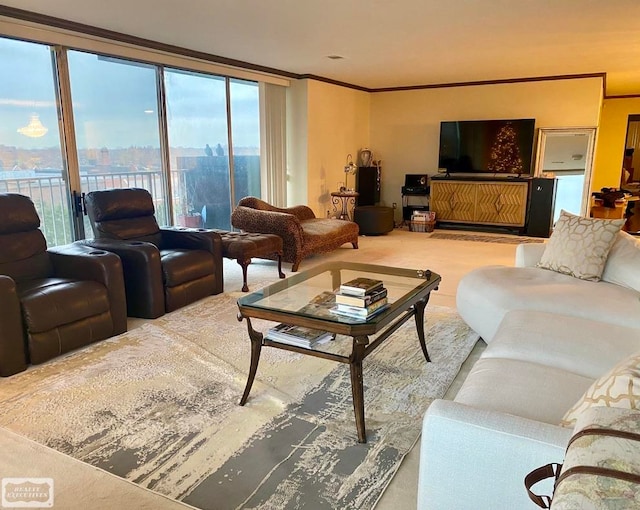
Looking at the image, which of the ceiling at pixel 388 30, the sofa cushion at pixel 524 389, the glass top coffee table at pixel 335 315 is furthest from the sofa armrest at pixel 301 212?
the sofa cushion at pixel 524 389

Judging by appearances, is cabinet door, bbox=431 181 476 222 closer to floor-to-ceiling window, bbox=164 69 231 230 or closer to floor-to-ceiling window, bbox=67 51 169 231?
floor-to-ceiling window, bbox=164 69 231 230

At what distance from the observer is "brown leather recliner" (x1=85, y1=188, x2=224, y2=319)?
3.64m

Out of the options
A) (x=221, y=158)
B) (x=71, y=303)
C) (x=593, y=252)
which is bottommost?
(x=71, y=303)

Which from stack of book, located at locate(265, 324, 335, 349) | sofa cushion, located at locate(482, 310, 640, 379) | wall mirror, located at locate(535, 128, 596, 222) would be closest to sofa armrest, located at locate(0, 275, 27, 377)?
stack of book, located at locate(265, 324, 335, 349)

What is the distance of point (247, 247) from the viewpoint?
4527 millimetres

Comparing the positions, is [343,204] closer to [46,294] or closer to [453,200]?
[453,200]

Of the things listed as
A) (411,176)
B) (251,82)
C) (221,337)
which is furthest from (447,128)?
(221,337)

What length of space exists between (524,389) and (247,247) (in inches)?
126

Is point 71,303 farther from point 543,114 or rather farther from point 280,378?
point 543,114

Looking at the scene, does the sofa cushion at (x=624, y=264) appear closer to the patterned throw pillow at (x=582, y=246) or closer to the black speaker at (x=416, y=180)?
the patterned throw pillow at (x=582, y=246)

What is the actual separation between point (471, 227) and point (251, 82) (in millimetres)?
4295

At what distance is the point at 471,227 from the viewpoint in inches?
322

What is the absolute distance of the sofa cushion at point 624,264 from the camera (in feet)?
9.74

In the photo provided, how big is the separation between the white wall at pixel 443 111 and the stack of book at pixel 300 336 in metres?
6.64
